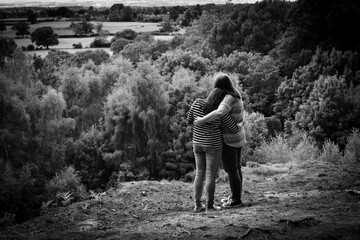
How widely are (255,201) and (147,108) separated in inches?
751

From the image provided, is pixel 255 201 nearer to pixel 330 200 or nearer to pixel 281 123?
pixel 330 200

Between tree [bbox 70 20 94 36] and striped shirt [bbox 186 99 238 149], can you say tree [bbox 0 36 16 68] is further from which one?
striped shirt [bbox 186 99 238 149]

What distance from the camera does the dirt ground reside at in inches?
217

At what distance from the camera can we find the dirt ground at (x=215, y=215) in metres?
5.52

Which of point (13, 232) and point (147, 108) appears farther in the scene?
point (147, 108)

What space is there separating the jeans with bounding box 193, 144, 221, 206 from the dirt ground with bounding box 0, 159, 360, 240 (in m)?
0.37

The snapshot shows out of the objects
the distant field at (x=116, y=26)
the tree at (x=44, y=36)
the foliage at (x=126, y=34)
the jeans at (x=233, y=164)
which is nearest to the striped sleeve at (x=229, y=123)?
the jeans at (x=233, y=164)

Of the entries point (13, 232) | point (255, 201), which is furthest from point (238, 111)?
point (13, 232)

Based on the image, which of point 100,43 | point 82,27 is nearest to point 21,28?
point 82,27

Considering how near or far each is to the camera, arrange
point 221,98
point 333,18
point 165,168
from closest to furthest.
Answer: point 221,98 < point 165,168 < point 333,18

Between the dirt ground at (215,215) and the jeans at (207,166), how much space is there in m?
0.37

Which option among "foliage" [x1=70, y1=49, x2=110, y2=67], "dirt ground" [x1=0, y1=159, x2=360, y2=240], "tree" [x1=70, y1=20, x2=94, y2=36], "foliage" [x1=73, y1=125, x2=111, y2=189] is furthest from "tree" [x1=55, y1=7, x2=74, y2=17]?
"dirt ground" [x1=0, y1=159, x2=360, y2=240]

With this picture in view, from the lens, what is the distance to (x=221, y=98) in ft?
20.8

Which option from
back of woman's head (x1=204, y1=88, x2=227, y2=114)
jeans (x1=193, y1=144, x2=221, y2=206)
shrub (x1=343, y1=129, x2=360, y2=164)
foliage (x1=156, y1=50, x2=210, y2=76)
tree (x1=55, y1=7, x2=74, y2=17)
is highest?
tree (x1=55, y1=7, x2=74, y2=17)
